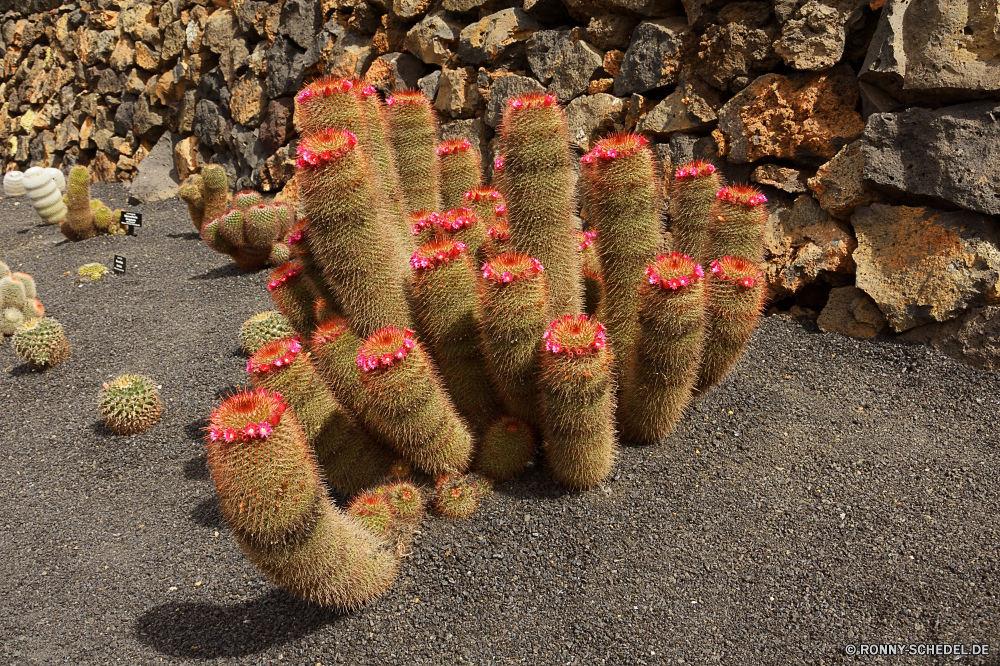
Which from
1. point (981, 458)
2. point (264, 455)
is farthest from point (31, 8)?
point (981, 458)

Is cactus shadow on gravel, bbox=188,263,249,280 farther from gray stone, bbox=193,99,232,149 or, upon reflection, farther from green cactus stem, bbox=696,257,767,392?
green cactus stem, bbox=696,257,767,392

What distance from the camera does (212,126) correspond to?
31.2 feet

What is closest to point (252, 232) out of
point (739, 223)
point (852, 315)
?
point (739, 223)

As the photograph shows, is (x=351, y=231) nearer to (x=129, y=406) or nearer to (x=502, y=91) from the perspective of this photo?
(x=129, y=406)

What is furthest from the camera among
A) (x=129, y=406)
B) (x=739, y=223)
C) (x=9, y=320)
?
(x=9, y=320)

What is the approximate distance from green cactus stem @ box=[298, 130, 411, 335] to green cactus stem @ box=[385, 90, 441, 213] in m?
0.58

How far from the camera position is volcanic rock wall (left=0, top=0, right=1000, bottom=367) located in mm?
→ 3689

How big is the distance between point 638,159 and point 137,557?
2868mm

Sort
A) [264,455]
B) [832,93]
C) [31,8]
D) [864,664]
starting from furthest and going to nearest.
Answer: [31,8] → [832,93] → [864,664] → [264,455]

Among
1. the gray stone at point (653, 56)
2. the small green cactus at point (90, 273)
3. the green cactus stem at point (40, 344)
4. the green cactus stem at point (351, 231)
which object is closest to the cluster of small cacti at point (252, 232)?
the small green cactus at point (90, 273)

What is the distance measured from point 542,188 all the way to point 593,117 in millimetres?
2552

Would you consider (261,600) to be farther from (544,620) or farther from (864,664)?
(864,664)

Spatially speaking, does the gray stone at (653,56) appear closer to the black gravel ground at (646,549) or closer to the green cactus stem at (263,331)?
the black gravel ground at (646,549)

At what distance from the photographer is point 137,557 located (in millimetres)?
3197
